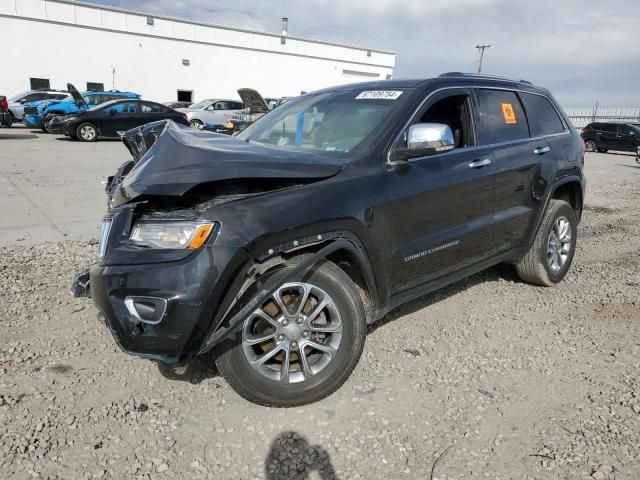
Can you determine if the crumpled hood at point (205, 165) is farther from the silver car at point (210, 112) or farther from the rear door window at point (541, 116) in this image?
the silver car at point (210, 112)

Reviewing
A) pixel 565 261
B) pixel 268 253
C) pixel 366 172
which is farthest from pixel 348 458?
pixel 565 261

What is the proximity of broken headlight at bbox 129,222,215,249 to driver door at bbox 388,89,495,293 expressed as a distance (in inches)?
47.9

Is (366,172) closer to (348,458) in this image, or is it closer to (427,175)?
(427,175)

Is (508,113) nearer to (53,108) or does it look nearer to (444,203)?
(444,203)

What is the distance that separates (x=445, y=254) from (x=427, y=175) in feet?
1.95

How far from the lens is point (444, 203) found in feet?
11.4

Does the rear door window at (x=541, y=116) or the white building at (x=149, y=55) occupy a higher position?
the white building at (x=149, y=55)

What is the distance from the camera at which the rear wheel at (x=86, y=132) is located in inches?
663

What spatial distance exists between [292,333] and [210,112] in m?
20.9

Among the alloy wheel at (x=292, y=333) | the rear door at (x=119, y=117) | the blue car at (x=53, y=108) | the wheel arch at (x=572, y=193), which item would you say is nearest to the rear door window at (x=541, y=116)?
the wheel arch at (x=572, y=193)

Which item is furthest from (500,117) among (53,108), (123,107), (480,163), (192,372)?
(53,108)

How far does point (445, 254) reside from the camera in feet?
11.7

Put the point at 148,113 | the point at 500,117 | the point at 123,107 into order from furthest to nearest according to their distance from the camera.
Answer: the point at 148,113 → the point at 123,107 → the point at 500,117

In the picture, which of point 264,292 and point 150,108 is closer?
point 264,292
